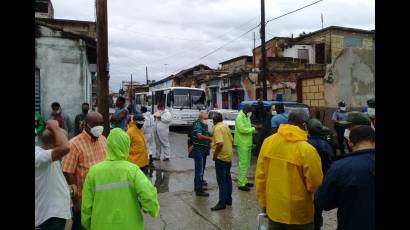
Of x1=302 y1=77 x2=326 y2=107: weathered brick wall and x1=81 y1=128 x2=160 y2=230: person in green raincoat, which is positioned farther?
x1=302 y1=77 x2=326 y2=107: weathered brick wall

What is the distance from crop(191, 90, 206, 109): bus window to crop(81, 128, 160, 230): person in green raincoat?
22.1m

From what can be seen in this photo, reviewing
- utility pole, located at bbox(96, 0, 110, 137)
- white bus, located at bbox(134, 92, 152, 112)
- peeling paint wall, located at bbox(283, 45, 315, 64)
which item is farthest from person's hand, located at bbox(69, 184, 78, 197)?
peeling paint wall, located at bbox(283, 45, 315, 64)

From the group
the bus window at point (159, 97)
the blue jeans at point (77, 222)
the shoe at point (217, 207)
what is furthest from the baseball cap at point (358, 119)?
the bus window at point (159, 97)

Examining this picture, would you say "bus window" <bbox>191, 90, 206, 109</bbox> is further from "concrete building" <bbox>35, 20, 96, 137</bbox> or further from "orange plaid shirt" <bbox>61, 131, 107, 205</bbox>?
"orange plaid shirt" <bbox>61, 131, 107, 205</bbox>

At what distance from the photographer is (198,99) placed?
86.9 ft

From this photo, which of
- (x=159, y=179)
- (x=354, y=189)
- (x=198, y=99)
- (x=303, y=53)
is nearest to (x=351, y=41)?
(x=303, y=53)

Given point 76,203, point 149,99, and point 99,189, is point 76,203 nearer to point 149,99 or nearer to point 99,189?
point 99,189

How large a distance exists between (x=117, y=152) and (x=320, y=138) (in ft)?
7.81

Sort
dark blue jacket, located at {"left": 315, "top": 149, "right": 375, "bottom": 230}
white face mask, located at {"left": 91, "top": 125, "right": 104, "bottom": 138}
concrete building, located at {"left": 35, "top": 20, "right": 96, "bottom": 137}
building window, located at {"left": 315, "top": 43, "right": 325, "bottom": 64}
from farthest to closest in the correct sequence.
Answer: building window, located at {"left": 315, "top": 43, "right": 325, "bottom": 64} → concrete building, located at {"left": 35, "top": 20, "right": 96, "bottom": 137} → white face mask, located at {"left": 91, "top": 125, "right": 104, "bottom": 138} → dark blue jacket, located at {"left": 315, "top": 149, "right": 375, "bottom": 230}

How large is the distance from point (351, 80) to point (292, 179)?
19.5 metres

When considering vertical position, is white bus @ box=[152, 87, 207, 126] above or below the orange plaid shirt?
above

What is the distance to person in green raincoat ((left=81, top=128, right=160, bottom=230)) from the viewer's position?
150 inches

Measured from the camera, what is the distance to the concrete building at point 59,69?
1399 cm
